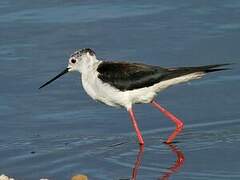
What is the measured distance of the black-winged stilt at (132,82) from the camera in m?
9.38

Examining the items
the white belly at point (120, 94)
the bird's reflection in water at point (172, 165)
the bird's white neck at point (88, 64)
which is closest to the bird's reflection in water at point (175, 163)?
the bird's reflection in water at point (172, 165)

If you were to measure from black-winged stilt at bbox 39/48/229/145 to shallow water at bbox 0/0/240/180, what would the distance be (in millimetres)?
348

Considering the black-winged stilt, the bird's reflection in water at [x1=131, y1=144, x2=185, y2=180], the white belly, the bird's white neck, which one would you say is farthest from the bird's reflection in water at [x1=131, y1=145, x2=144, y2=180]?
the bird's white neck

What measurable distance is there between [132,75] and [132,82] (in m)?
0.08

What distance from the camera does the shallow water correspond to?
874 centimetres

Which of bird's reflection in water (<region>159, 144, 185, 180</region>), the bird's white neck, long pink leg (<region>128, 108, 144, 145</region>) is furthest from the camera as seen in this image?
the bird's white neck

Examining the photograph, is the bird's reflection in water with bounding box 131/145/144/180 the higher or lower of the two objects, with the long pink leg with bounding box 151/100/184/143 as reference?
lower

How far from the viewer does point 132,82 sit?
949cm

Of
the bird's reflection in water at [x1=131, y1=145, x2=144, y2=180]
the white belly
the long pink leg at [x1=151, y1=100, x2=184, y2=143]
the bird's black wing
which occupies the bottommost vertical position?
the bird's reflection in water at [x1=131, y1=145, x2=144, y2=180]

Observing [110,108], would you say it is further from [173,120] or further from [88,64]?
[173,120]

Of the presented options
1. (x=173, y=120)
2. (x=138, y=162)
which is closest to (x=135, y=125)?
(x=173, y=120)

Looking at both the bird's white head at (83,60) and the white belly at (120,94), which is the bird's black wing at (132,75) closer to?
the white belly at (120,94)

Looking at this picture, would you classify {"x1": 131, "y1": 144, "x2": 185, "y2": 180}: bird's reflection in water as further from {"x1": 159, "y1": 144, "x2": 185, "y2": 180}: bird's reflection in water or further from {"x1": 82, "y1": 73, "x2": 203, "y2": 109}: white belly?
{"x1": 82, "y1": 73, "x2": 203, "y2": 109}: white belly

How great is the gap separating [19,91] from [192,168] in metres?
3.26
